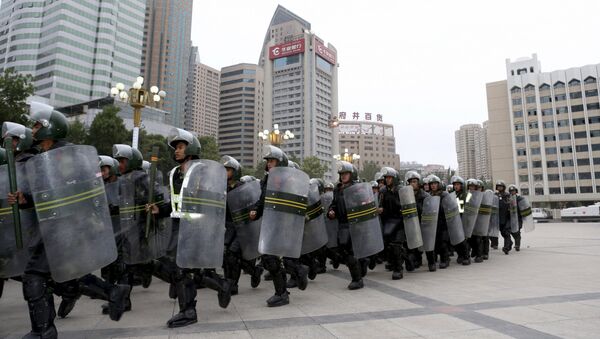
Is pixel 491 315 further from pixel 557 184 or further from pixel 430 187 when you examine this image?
pixel 557 184

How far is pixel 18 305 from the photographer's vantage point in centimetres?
537

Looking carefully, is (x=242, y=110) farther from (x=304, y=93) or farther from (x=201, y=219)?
(x=201, y=219)

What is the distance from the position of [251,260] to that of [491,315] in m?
3.43

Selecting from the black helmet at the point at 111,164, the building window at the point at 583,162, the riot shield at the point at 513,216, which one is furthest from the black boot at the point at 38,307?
the building window at the point at 583,162

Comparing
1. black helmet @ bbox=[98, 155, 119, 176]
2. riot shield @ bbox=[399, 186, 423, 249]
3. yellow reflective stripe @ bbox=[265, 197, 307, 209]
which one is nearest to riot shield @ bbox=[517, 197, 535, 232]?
riot shield @ bbox=[399, 186, 423, 249]

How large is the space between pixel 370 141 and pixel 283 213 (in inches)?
6045

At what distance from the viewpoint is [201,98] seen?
169m

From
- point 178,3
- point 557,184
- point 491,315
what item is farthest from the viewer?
point 178,3

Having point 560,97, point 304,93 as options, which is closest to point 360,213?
point 560,97

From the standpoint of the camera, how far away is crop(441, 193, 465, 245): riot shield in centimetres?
856

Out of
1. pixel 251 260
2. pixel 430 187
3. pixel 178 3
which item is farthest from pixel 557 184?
pixel 178 3

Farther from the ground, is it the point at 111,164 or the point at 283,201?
the point at 111,164

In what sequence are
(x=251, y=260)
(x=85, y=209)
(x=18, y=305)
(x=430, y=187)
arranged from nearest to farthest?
(x=85, y=209), (x=18, y=305), (x=251, y=260), (x=430, y=187)

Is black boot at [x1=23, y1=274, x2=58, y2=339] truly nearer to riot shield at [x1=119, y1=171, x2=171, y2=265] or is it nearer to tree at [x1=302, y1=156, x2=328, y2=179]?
riot shield at [x1=119, y1=171, x2=171, y2=265]
